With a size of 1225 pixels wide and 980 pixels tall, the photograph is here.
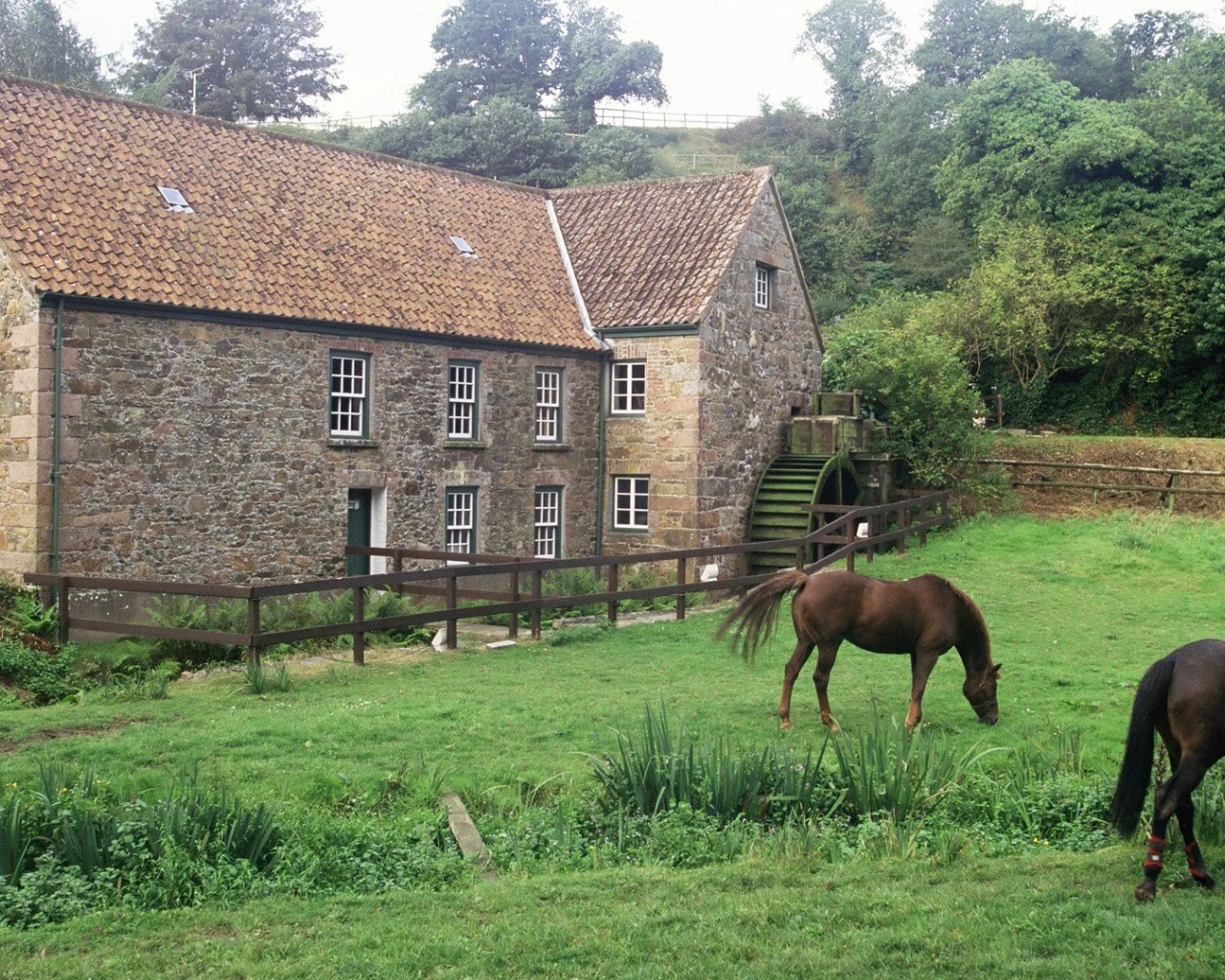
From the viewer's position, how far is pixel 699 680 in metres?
14.5

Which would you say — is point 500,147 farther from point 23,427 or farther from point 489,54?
point 23,427

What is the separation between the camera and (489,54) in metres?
65.9

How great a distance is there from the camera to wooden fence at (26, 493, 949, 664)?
14.8 metres

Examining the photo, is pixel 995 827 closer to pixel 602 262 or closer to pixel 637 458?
pixel 637 458

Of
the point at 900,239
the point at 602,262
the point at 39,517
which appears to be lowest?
the point at 39,517

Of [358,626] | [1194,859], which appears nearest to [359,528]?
[358,626]

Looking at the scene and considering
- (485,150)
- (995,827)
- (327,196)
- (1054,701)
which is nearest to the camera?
(995,827)

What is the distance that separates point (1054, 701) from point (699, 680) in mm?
3765

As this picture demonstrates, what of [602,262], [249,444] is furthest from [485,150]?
[249,444]

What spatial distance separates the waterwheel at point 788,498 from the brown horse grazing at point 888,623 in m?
12.3

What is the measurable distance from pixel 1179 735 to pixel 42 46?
54526mm

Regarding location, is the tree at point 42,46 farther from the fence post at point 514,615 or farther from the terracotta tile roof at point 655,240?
the fence post at point 514,615

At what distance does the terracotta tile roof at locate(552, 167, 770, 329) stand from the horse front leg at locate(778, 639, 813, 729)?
42.5 ft

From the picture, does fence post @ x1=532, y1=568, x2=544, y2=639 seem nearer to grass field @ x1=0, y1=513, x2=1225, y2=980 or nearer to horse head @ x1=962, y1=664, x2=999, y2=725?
grass field @ x1=0, y1=513, x2=1225, y2=980
